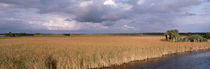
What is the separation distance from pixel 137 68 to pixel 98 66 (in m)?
4.00

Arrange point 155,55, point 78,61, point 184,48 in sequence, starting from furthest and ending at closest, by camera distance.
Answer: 1. point 184,48
2. point 155,55
3. point 78,61

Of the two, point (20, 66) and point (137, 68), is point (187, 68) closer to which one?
point (137, 68)

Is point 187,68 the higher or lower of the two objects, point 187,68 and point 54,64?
the lower

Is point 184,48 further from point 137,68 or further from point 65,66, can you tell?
point 65,66

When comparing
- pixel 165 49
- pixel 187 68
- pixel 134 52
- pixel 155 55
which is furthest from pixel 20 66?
pixel 165 49

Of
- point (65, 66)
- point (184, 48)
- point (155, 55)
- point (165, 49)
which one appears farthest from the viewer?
point (184, 48)

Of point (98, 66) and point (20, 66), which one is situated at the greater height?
point (20, 66)

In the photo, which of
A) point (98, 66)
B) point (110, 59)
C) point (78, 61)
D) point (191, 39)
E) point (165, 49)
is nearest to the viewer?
point (78, 61)

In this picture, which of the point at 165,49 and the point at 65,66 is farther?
the point at 165,49

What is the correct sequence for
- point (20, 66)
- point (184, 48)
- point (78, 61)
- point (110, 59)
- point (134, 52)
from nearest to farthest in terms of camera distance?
Result: point (20, 66)
point (78, 61)
point (110, 59)
point (134, 52)
point (184, 48)

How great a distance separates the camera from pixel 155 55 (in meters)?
22.2

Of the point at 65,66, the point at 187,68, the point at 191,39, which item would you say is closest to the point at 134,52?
the point at 187,68

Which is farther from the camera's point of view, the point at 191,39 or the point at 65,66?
the point at 191,39

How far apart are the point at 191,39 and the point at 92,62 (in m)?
46.5
